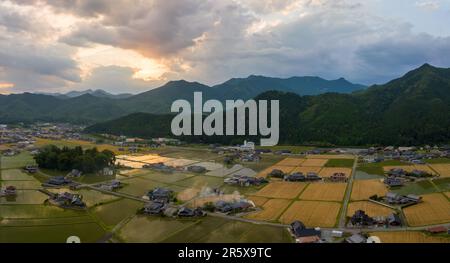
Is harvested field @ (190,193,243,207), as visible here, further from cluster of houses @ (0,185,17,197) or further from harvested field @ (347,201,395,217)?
cluster of houses @ (0,185,17,197)

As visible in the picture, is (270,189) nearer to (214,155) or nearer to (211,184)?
(211,184)

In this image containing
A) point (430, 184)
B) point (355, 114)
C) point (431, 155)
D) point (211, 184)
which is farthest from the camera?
point (355, 114)

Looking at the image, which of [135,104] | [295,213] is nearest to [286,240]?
[295,213]

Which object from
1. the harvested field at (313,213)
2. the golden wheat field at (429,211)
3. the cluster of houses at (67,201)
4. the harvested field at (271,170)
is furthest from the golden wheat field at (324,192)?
the cluster of houses at (67,201)

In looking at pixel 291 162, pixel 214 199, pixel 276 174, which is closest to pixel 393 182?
pixel 276 174

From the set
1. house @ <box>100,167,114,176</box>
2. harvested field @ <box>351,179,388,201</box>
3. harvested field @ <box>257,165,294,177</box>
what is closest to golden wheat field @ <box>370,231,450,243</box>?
harvested field @ <box>351,179,388,201</box>

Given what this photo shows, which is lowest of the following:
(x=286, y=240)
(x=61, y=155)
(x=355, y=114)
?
(x=286, y=240)
